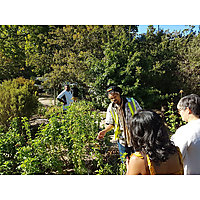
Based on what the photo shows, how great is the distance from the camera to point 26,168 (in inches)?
74.0

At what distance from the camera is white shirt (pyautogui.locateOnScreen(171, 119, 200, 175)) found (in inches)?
53.3

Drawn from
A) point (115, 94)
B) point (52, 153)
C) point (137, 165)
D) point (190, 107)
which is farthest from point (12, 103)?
point (190, 107)

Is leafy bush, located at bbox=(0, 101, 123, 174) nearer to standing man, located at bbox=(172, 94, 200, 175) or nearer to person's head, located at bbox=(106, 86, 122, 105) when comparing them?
person's head, located at bbox=(106, 86, 122, 105)

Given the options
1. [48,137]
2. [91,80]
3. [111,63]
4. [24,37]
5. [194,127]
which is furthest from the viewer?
[24,37]

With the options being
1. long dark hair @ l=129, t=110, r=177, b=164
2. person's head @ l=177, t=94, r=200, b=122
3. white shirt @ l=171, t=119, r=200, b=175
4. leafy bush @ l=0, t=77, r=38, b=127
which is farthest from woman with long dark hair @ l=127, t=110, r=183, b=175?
leafy bush @ l=0, t=77, r=38, b=127

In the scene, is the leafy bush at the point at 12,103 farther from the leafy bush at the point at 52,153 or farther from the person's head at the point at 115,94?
the person's head at the point at 115,94

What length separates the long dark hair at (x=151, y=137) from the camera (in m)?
1.16

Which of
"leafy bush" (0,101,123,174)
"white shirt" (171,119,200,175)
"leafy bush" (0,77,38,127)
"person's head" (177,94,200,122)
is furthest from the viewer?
"leafy bush" (0,77,38,127)

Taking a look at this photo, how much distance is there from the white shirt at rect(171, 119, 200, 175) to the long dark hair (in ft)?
0.65

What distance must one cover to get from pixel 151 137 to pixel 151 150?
9 centimetres

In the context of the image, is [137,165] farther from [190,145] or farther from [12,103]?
[12,103]
